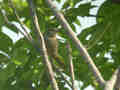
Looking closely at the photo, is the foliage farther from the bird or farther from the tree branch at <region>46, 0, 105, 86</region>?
the tree branch at <region>46, 0, 105, 86</region>

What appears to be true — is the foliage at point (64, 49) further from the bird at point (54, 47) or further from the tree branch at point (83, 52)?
the tree branch at point (83, 52)

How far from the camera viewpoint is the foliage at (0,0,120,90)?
4.85ft

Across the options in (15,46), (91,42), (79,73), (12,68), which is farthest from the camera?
(79,73)

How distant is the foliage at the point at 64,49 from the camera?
148 cm

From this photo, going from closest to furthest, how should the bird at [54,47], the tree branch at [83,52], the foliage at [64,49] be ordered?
the tree branch at [83,52]
the foliage at [64,49]
the bird at [54,47]

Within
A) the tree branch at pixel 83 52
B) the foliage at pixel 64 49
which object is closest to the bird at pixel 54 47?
the foliage at pixel 64 49

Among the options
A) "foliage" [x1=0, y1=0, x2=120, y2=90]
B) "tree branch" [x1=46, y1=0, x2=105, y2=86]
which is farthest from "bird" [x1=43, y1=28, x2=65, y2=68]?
"tree branch" [x1=46, y1=0, x2=105, y2=86]

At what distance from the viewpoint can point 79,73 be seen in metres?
1.82

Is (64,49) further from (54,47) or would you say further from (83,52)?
(83,52)

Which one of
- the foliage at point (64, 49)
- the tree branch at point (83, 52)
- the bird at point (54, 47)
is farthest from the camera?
the bird at point (54, 47)

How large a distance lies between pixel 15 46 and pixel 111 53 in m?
0.79

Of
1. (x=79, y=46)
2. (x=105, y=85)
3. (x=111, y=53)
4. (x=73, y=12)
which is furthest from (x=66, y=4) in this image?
(x=105, y=85)

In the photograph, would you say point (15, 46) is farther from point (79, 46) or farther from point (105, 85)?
point (105, 85)

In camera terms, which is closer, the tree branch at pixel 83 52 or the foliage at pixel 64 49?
the tree branch at pixel 83 52
